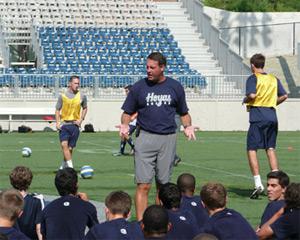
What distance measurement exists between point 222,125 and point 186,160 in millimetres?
14392

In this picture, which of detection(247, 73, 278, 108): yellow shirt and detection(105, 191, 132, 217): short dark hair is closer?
detection(105, 191, 132, 217): short dark hair

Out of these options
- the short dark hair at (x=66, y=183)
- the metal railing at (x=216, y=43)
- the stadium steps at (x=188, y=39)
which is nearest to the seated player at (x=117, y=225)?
the short dark hair at (x=66, y=183)

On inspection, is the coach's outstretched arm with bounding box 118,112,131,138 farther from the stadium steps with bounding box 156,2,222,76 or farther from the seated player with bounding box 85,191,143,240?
the stadium steps with bounding box 156,2,222,76

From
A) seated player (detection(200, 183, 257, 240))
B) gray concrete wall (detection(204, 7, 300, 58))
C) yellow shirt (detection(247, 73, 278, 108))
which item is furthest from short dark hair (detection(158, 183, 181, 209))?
gray concrete wall (detection(204, 7, 300, 58))

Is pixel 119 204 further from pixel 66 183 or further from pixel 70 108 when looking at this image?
pixel 70 108

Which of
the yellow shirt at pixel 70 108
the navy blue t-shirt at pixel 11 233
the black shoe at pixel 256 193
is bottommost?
the black shoe at pixel 256 193

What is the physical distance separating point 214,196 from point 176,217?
396 millimetres

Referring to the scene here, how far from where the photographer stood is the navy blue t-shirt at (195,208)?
33.6 ft

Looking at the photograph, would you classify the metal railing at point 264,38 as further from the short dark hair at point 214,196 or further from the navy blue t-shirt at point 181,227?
the short dark hair at point 214,196

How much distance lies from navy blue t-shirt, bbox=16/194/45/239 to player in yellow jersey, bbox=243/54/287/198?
5.97m

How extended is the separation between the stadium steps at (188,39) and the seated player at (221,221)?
32.8 m

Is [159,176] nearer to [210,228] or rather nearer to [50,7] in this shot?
[210,228]

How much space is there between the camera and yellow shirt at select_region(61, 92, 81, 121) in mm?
19625

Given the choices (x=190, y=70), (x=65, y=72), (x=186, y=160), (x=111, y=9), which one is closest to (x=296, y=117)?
(x=190, y=70)
